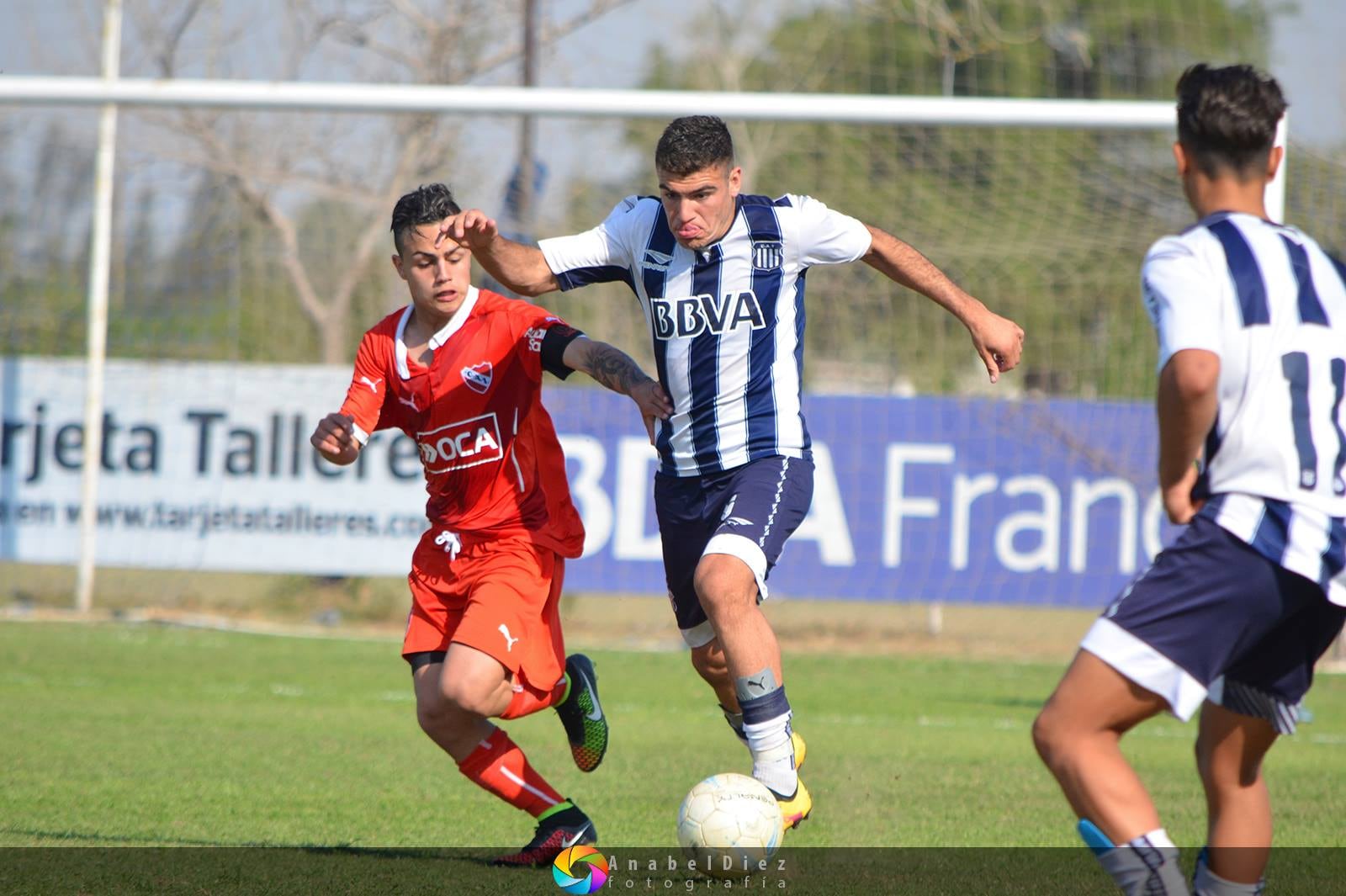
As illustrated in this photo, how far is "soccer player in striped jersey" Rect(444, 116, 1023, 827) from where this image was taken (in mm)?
4766

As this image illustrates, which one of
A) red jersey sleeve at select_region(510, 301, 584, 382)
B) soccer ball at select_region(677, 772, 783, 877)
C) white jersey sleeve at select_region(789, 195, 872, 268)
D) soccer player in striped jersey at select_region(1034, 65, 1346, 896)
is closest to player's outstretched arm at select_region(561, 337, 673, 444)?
red jersey sleeve at select_region(510, 301, 584, 382)

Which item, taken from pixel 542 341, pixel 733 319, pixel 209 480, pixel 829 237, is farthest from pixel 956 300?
pixel 209 480

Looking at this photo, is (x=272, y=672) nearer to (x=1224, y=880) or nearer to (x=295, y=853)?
(x=295, y=853)

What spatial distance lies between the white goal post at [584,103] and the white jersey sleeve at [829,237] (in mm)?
5031

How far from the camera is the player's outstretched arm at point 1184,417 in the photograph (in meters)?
3.03

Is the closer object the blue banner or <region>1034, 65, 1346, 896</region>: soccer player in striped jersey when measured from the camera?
<region>1034, 65, 1346, 896</region>: soccer player in striped jersey

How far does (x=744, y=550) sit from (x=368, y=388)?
4.88 feet

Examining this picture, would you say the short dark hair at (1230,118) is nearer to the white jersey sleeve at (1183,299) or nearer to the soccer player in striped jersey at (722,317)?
the white jersey sleeve at (1183,299)

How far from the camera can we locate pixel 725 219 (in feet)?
16.4

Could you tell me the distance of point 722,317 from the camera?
498 centimetres

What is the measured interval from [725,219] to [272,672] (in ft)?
21.5

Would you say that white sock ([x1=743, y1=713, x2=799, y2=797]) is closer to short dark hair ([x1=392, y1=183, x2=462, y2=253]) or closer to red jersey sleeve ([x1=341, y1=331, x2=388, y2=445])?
red jersey sleeve ([x1=341, y1=331, x2=388, y2=445])

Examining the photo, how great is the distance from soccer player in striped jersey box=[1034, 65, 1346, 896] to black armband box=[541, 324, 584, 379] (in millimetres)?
2307

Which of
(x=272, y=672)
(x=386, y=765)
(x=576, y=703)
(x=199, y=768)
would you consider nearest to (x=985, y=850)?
(x=576, y=703)
